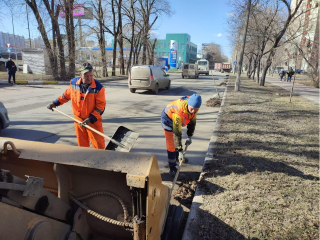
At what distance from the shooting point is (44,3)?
1816cm

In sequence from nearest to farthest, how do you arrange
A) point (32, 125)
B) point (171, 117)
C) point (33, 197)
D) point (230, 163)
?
point (33, 197), point (171, 117), point (230, 163), point (32, 125)

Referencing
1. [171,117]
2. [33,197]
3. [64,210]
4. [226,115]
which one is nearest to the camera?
[33,197]

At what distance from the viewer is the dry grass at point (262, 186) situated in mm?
2498

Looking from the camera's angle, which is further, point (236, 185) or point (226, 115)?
point (226, 115)

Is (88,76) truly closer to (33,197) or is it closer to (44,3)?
(33,197)

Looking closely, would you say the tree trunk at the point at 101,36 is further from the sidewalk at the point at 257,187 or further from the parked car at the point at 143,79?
the sidewalk at the point at 257,187

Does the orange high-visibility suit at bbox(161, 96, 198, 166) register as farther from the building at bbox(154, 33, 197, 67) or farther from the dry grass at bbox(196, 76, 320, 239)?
the building at bbox(154, 33, 197, 67)

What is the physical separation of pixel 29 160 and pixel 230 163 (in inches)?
124

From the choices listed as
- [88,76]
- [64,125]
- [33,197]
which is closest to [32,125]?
[64,125]

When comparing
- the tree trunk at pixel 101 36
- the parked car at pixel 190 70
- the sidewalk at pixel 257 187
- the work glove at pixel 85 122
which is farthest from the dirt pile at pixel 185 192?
the parked car at pixel 190 70

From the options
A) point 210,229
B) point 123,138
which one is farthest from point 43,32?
point 210,229

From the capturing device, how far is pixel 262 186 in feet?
10.8

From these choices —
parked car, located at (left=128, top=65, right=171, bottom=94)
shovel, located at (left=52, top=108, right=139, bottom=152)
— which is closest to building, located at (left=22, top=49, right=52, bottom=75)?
parked car, located at (left=128, top=65, right=171, bottom=94)

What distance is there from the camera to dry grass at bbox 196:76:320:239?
2.50 metres
